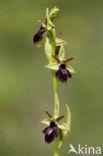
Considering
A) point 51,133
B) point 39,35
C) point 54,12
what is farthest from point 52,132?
point 54,12

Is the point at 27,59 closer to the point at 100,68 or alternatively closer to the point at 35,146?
the point at 100,68

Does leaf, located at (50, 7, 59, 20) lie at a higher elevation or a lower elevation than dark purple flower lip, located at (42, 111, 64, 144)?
higher

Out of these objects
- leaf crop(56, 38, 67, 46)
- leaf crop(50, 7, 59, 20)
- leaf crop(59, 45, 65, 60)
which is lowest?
leaf crop(59, 45, 65, 60)

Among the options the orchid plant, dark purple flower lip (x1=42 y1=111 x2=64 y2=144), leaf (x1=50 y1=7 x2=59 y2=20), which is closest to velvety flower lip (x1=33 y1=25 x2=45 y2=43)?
the orchid plant

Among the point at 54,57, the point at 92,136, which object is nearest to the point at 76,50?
the point at 92,136

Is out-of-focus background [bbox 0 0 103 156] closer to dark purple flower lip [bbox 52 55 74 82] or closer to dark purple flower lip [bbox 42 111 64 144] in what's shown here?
dark purple flower lip [bbox 42 111 64 144]

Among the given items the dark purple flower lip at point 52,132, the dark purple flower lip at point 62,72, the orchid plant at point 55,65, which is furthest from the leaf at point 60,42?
the dark purple flower lip at point 52,132

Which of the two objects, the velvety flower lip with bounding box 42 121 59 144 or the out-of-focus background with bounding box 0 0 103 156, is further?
the out-of-focus background with bounding box 0 0 103 156
